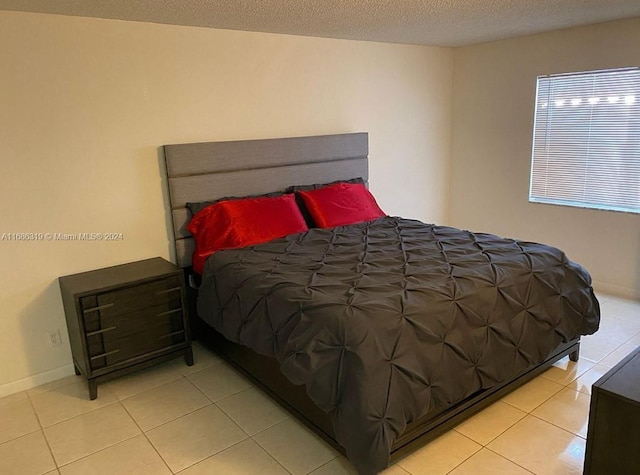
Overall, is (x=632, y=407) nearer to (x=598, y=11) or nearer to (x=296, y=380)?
(x=296, y=380)

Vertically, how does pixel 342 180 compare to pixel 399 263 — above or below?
above

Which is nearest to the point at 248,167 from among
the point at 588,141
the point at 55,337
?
the point at 55,337

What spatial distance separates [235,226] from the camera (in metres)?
3.28

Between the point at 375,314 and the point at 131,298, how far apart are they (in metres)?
1.58

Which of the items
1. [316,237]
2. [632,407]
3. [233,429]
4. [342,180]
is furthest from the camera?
[342,180]

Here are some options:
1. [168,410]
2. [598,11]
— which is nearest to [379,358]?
[168,410]

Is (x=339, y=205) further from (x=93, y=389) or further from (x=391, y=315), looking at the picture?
(x=93, y=389)

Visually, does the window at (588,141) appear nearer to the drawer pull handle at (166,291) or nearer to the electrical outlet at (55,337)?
the drawer pull handle at (166,291)

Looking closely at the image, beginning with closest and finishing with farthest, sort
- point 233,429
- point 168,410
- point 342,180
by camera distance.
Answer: point 233,429
point 168,410
point 342,180

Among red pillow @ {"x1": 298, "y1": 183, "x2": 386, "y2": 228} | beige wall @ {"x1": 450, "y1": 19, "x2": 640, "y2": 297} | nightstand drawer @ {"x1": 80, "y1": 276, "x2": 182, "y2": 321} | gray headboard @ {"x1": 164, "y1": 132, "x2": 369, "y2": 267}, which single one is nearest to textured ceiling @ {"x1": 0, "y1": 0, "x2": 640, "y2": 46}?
beige wall @ {"x1": 450, "y1": 19, "x2": 640, "y2": 297}

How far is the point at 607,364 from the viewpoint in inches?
118

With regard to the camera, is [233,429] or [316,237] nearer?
[233,429]

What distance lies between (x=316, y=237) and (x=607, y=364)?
2.01 meters

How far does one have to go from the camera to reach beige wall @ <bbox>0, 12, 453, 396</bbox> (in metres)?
2.80
